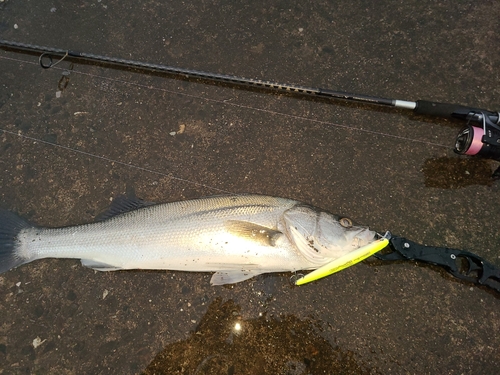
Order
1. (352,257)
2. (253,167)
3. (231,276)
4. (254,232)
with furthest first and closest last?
(253,167)
(231,276)
(254,232)
(352,257)

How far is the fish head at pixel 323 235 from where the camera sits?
289 centimetres

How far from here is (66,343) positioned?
3160 millimetres

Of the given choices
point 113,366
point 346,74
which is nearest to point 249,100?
point 346,74

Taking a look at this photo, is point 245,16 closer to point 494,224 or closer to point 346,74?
point 346,74

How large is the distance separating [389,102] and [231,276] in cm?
217

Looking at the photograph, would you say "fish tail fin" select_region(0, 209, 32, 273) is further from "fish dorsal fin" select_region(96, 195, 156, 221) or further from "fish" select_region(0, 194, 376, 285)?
"fish dorsal fin" select_region(96, 195, 156, 221)

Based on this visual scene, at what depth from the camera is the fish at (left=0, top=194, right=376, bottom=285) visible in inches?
114

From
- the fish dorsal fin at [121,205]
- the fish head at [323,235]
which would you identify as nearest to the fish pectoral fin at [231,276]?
the fish head at [323,235]

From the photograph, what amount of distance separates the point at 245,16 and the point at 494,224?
3.33 meters

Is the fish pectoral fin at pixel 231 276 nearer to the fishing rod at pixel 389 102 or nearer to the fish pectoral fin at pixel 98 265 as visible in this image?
the fish pectoral fin at pixel 98 265

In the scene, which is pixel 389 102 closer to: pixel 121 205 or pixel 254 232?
pixel 254 232

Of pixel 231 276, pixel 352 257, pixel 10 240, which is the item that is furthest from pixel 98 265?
pixel 352 257

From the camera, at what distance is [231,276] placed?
301 cm

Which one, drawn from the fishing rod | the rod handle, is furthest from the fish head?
the rod handle
